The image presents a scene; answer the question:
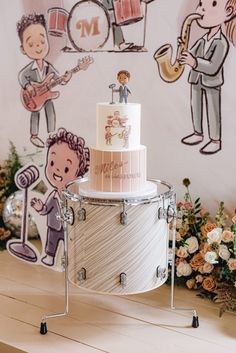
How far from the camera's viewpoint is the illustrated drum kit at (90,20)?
1.83 metres

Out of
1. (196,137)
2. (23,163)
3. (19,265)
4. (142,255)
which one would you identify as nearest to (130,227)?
(142,255)

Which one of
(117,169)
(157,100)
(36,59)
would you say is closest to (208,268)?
(117,169)

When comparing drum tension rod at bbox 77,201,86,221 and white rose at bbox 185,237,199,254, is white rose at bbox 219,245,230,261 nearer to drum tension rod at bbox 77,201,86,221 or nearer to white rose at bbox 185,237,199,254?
white rose at bbox 185,237,199,254

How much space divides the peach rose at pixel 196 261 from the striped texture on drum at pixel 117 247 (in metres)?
0.24

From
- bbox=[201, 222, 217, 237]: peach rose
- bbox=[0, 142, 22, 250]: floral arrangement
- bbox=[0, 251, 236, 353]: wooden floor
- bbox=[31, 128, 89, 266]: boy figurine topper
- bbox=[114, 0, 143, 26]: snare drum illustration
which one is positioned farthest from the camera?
bbox=[0, 142, 22, 250]: floral arrangement

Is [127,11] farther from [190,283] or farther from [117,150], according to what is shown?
[190,283]

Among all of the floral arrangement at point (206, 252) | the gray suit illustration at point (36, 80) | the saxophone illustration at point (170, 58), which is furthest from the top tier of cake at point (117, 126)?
the gray suit illustration at point (36, 80)

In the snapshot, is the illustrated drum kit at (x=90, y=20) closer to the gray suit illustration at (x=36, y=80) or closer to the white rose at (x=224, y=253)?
the gray suit illustration at (x=36, y=80)

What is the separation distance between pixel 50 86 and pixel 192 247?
774 mm

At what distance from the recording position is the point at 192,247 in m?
1.72

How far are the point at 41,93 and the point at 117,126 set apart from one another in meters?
0.66

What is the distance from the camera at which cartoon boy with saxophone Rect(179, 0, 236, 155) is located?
67.0 inches

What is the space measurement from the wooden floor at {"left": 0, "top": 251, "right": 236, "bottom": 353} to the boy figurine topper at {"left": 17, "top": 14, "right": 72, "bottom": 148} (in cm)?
60

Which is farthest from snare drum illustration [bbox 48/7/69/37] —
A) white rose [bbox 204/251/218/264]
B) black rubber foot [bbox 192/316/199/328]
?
black rubber foot [bbox 192/316/199/328]
